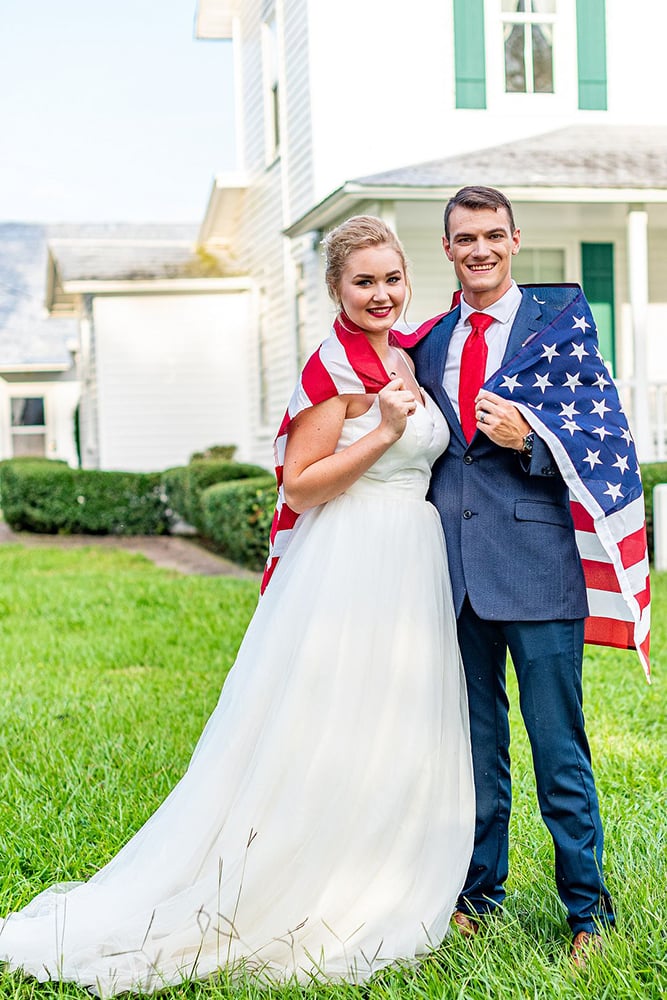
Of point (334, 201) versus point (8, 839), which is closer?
point (8, 839)

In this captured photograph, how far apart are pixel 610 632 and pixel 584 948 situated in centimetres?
85

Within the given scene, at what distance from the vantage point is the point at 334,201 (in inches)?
474

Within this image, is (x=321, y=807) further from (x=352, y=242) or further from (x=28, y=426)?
(x=28, y=426)

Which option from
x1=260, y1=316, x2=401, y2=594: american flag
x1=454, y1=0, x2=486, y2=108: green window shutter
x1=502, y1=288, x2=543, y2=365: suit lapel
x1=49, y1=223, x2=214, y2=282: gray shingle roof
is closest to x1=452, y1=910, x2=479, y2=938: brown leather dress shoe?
x1=260, y1=316, x2=401, y2=594: american flag

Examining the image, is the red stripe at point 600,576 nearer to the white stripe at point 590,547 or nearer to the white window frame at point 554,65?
the white stripe at point 590,547

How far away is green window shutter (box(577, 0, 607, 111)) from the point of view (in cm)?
1404

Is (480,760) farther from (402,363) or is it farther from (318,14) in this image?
(318,14)

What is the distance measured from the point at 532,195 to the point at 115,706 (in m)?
7.48

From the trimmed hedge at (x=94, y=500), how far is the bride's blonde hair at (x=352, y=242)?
14078 millimetres

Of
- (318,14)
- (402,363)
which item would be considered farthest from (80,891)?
(318,14)

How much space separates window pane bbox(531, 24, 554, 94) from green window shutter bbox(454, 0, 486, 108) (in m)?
0.69

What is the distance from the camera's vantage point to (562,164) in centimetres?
1247

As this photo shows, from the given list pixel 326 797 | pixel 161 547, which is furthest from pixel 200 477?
pixel 326 797

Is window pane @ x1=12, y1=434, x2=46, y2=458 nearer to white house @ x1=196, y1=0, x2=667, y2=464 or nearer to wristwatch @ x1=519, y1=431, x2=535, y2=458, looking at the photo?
white house @ x1=196, y1=0, x2=667, y2=464
